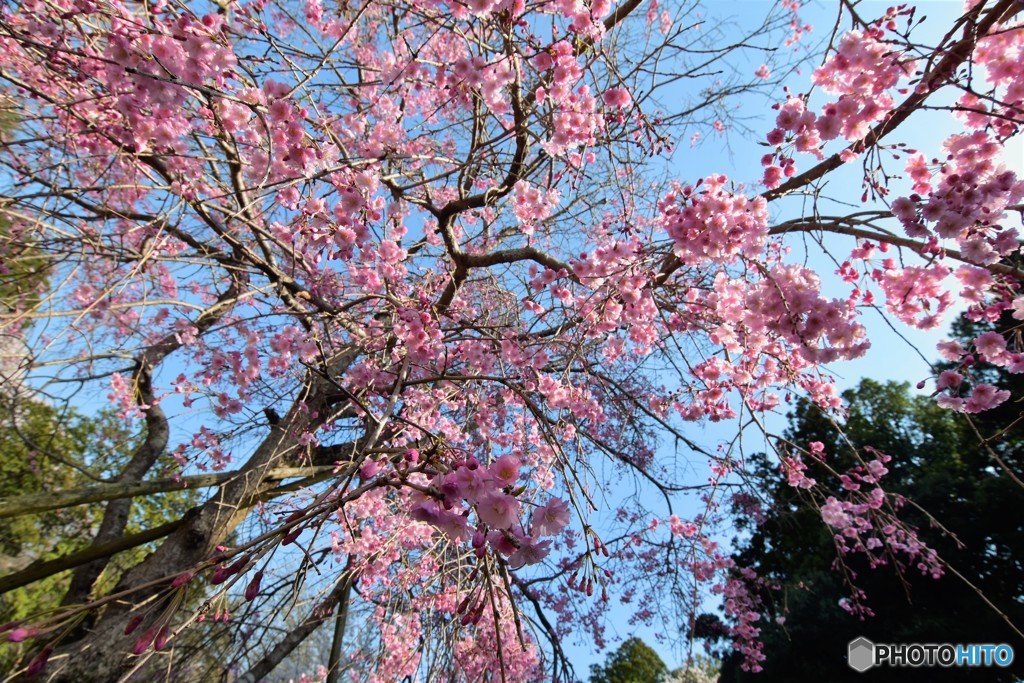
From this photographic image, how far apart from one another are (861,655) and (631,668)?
6477 mm

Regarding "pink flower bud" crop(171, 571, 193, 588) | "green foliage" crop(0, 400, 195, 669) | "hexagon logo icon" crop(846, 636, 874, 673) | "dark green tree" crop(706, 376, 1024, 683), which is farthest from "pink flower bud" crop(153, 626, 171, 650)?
"hexagon logo icon" crop(846, 636, 874, 673)

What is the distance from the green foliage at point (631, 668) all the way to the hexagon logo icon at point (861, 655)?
621 cm

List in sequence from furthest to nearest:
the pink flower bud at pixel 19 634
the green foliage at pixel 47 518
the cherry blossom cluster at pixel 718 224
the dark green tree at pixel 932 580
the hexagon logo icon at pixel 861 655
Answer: the hexagon logo icon at pixel 861 655
the dark green tree at pixel 932 580
the green foliage at pixel 47 518
the cherry blossom cluster at pixel 718 224
the pink flower bud at pixel 19 634

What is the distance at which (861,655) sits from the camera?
7543 millimetres

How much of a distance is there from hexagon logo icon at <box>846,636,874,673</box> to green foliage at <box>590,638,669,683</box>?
6.21 meters

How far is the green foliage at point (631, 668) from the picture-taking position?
12.3m

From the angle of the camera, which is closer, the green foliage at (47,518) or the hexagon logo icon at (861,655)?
the green foliage at (47,518)

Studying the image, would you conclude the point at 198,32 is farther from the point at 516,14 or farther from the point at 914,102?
the point at 914,102

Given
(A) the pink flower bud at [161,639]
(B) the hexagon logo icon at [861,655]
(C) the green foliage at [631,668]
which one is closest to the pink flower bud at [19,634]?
(A) the pink flower bud at [161,639]

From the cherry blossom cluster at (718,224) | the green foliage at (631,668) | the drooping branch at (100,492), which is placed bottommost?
the green foliage at (631,668)

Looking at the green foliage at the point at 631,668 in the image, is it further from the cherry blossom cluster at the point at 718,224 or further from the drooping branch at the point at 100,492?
the cherry blossom cluster at the point at 718,224

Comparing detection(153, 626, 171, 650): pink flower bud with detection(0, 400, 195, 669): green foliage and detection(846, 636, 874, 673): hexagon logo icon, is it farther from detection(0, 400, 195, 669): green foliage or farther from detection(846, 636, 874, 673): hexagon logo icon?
detection(846, 636, 874, 673): hexagon logo icon

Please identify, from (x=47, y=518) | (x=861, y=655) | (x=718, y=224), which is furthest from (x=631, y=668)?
(x=718, y=224)

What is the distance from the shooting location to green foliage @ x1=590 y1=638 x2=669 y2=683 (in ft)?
40.4
